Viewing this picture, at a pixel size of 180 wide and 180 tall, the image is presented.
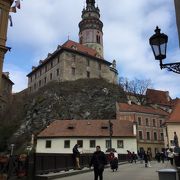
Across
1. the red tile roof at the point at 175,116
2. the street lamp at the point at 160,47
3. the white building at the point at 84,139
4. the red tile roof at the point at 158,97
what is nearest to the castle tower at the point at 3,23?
the street lamp at the point at 160,47

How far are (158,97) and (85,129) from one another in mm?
40506

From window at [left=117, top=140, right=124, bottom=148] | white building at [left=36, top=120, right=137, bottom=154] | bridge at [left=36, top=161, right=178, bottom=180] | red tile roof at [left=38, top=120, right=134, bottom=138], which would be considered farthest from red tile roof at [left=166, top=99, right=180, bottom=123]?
bridge at [left=36, top=161, right=178, bottom=180]

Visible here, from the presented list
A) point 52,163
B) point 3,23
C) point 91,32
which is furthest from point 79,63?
point 52,163

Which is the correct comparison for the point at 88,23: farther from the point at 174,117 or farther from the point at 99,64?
the point at 174,117

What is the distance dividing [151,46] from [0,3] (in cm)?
2056

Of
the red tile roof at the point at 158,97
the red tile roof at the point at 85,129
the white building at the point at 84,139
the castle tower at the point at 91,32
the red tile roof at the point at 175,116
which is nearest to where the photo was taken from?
the white building at the point at 84,139

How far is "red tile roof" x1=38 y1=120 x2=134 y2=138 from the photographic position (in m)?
51.4

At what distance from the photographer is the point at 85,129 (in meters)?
52.8

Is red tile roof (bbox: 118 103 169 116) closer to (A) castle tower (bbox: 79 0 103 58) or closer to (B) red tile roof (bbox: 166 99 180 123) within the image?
(B) red tile roof (bbox: 166 99 180 123)

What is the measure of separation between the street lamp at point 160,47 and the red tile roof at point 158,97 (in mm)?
77700

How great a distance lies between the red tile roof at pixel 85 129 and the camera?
5144cm

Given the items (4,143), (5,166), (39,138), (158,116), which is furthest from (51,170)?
(158,116)

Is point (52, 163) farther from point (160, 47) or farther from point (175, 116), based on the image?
point (175, 116)

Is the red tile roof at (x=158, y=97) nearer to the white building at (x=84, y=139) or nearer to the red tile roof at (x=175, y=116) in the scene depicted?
the red tile roof at (x=175, y=116)
